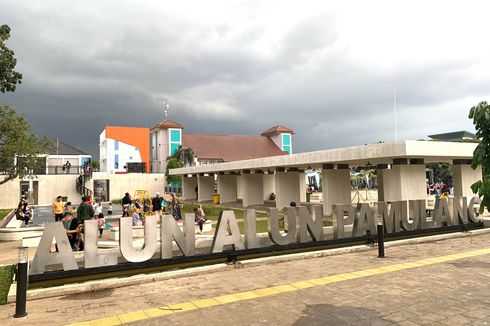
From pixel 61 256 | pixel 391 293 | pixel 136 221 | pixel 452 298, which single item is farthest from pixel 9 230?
pixel 452 298

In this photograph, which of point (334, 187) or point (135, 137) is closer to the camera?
point (334, 187)

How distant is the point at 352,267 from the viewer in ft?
29.5

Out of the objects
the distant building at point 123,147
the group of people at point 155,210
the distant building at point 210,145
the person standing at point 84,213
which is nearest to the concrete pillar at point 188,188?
the distant building at point 210,145

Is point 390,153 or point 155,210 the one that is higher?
point 390,153

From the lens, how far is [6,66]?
60.4 ft

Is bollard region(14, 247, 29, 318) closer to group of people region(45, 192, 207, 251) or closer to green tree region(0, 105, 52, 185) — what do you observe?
group of people region(45, 192, 207, 251)

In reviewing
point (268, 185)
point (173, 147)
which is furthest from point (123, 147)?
point (268, 185)

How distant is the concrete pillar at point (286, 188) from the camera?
1063 inches

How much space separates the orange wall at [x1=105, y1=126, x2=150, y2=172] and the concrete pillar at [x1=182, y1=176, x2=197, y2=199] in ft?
119

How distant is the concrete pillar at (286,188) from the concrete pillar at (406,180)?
9491 mm

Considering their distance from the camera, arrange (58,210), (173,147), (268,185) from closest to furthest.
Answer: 1. (58,210)
2. (268,185)
3. (173,147)

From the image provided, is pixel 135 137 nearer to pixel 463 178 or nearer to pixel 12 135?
pixel 12 135

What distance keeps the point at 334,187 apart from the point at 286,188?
472cm

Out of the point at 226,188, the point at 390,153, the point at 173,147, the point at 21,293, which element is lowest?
the point at 21,293
